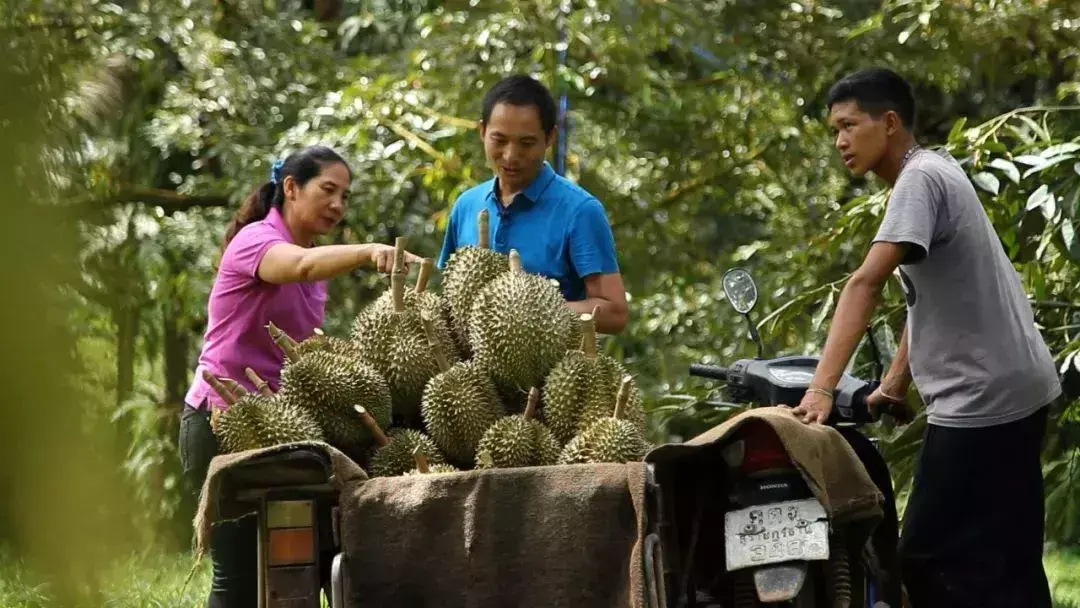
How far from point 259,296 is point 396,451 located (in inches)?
40.8

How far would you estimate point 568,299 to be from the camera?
4.13 m

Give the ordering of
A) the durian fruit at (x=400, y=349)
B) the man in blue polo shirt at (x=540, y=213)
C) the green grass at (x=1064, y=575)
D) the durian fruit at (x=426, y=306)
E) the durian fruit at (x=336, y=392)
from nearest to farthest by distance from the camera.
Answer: the durian fruit at (x=336, y=392), the durian fruit at (x=400, y=349), the durian fruit at (x=426, y=306), the man in blue polo shirt at (x=540, y=213), the green grass at (x=1064, y=575)

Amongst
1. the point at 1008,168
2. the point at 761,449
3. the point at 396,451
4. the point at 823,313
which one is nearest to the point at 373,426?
the point at 396,451

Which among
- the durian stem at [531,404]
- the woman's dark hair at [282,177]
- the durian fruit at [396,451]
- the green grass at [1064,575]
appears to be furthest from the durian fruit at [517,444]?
the green grass at [1064,575]

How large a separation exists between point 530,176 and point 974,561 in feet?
5.16

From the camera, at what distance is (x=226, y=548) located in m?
4.04

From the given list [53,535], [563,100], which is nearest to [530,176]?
[53,535]

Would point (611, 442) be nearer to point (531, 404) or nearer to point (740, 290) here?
point (531, 404)

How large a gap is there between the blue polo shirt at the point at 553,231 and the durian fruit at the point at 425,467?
87cm

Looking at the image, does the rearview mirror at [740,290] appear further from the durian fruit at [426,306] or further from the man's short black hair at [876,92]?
the durian fruit at [426,306]

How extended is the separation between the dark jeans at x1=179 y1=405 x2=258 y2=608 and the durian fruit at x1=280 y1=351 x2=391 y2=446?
2.57ft

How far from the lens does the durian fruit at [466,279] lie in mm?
3607

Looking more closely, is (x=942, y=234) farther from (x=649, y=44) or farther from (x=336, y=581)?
(x=649, y=44)

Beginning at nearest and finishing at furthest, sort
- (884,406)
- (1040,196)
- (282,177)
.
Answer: (884,406) → (282,177) → (1040,196)
